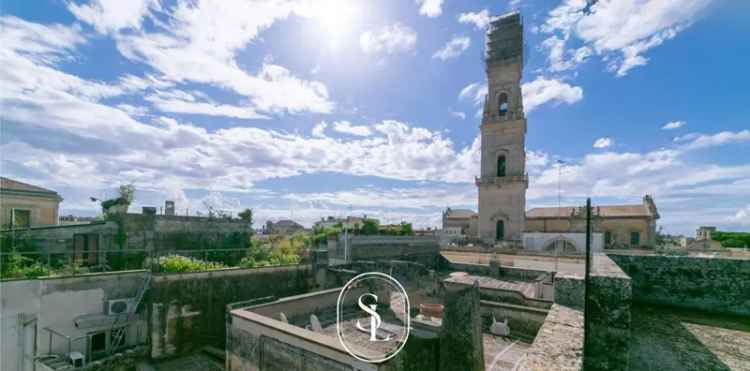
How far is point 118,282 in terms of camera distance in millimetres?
10641

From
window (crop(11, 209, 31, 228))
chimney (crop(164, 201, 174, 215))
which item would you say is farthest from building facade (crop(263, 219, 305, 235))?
window (crop(11, 209, 31, 228))

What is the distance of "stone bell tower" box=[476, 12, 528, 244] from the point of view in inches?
1211

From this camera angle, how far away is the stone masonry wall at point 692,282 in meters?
7.30

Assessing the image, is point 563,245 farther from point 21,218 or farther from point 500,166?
point 21,218

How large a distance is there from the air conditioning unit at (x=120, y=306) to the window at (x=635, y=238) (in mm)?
43290

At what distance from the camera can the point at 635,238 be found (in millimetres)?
33250

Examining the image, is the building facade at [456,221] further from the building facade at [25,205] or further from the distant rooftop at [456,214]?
the building facade at [25,205]

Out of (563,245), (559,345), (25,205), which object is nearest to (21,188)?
(25,205)

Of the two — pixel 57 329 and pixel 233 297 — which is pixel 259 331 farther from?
pixel 57 329

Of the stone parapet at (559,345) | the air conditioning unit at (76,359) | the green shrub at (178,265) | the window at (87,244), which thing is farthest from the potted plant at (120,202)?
the stone parapet at (559,345)

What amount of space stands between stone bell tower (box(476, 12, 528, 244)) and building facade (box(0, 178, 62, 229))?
32891 mm

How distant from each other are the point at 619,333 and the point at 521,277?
15.4m

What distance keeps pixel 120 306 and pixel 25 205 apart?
31.3 ft

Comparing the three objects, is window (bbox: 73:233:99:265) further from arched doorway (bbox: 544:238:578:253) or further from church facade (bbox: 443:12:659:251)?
arched doorway (bbox: 544:238:578:253)
